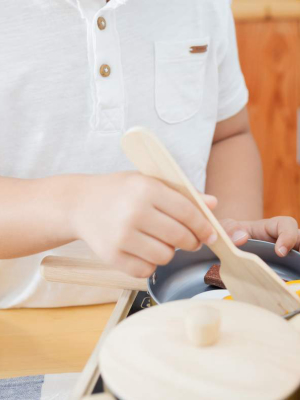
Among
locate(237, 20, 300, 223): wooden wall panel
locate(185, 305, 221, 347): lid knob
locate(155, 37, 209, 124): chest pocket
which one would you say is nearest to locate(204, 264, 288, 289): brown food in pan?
locate(185, 305, 221, 347): lid knob

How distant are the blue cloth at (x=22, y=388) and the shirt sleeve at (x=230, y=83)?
578 mm

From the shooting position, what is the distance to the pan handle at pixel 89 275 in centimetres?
57

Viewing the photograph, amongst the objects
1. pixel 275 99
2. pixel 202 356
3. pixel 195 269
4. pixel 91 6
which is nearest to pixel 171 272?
pixel 195 269

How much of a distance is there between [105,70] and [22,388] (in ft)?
1.38

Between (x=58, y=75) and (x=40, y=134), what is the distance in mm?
82

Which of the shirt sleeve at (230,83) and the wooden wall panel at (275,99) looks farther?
the wooden wall panel at (275,99)

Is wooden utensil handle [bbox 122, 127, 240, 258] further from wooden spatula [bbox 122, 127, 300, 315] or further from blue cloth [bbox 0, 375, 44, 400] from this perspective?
blue cloth [bbox 0, 375, 44, 400]

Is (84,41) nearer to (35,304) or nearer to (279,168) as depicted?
(35,304)

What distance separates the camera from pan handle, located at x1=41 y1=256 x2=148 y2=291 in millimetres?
569

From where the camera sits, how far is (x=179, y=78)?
83 cm

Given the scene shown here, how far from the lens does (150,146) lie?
399mm

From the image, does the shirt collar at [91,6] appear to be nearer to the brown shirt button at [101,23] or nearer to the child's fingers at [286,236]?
the brown shirt button at [101,23]

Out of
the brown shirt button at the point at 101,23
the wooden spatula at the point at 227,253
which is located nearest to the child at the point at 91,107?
the brown shirt button at the point at 101,23

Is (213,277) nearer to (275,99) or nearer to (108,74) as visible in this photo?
(108,74)
